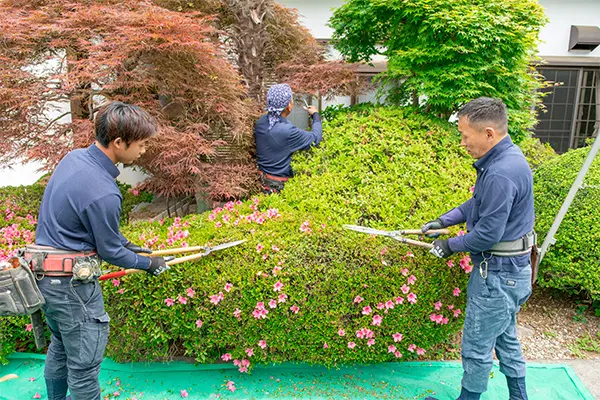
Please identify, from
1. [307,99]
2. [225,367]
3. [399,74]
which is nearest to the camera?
[225,367]

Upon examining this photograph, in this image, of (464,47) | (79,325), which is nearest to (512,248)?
(464,47)

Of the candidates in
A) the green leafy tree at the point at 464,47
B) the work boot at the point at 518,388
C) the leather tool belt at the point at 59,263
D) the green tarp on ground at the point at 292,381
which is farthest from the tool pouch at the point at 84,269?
the green leafy tree at the point at 464,47

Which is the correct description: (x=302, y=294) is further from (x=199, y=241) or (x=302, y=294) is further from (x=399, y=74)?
(x=399, y=74)

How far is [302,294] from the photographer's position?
8.82 ft

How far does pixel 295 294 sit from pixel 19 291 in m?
1.55

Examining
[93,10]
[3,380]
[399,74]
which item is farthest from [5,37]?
[399,74]

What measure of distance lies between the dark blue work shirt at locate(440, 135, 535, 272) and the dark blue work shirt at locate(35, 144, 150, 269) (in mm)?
1936

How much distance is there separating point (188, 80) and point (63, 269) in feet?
6.29

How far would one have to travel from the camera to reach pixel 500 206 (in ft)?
7.11

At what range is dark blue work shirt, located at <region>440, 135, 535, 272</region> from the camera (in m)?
2.18

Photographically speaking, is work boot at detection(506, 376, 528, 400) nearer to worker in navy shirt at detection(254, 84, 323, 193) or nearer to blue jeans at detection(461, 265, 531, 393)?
blue jeans at detection(461, 265, 531, 393)

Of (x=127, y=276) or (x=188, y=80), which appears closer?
(x=127, y=276)

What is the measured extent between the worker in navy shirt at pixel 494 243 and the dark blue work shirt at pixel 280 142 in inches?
67.7

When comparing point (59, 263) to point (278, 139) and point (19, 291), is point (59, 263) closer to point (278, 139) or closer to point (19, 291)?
point (19, 291)
